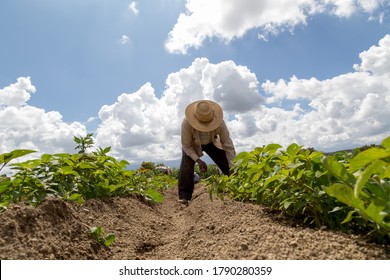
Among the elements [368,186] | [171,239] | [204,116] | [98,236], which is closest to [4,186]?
[98,236]

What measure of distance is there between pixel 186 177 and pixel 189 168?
0.49 feet

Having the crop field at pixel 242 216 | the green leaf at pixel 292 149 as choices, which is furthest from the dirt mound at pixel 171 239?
the green leaf at pixel 292 149

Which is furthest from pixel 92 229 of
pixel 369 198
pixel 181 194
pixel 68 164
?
pixel 181 194

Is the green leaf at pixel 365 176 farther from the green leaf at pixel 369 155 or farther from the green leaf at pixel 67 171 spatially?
the green leaf at pixel 67 171

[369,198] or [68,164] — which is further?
[68,164]

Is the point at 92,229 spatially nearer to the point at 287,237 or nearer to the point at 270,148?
the point at 287,237

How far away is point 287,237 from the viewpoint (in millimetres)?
1928

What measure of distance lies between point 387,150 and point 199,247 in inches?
50.5

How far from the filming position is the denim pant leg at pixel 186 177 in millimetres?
5836

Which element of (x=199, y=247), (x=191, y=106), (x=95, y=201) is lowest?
(x=199, y=247)

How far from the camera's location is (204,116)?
562 cm

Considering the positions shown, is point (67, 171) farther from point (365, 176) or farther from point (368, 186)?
point (365, 176)
